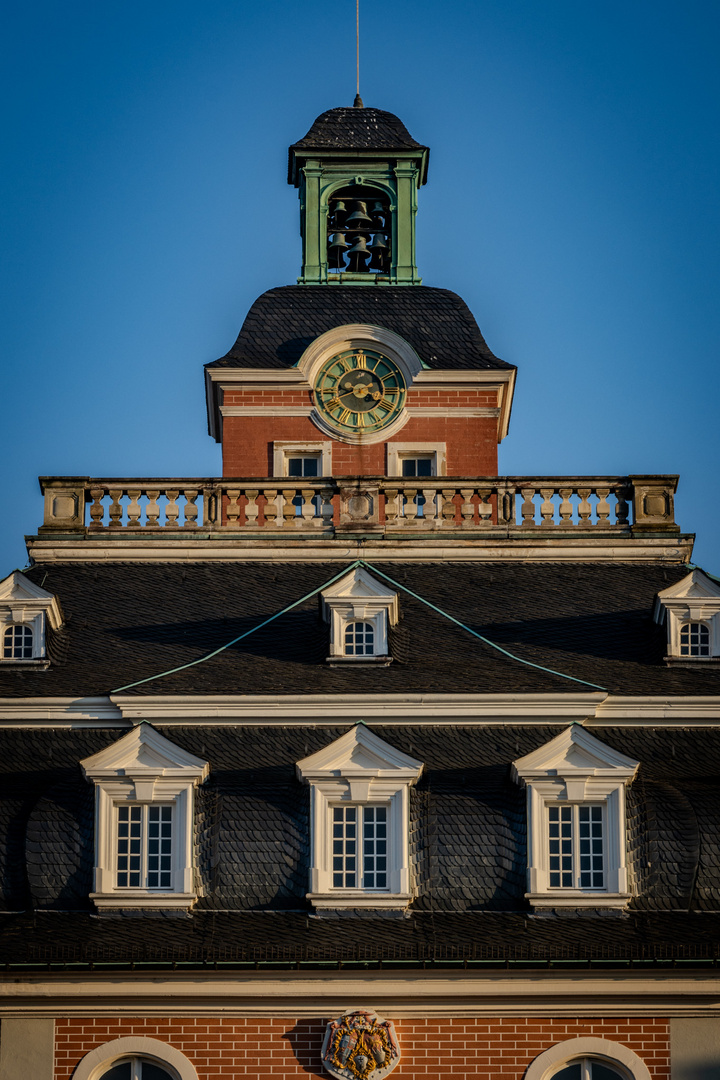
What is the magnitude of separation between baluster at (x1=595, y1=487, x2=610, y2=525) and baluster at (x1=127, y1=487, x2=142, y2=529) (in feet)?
30.3

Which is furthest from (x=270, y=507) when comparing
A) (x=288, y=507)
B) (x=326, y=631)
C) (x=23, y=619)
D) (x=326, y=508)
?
(x=23, y=619)

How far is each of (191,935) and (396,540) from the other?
11151 millimetres

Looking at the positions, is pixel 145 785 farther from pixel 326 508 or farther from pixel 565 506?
pixel 565 506

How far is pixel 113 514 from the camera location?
4478cm

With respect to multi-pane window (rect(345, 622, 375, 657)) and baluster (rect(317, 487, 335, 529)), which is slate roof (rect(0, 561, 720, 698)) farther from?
baluster (rect(317, 487, 335, 529))

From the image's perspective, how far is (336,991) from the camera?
34938 mm

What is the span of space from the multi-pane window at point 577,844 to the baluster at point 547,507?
8.86 m

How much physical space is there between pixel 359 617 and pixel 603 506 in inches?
279

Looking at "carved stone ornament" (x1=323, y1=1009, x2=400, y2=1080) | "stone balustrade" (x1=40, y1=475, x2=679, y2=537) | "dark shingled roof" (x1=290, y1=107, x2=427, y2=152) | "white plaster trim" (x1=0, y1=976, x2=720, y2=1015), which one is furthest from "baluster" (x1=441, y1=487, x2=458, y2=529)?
"carved stone ornament" (x1=323, y1=1009, x2=400, y2=1080)

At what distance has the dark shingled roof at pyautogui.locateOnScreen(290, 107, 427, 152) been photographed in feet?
169

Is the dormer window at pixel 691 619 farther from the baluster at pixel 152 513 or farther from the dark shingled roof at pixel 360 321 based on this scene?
the baluster at pixel 152 513

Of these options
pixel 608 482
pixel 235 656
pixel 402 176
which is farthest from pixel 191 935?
pixel 402 176

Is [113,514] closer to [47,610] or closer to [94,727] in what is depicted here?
[47,610]

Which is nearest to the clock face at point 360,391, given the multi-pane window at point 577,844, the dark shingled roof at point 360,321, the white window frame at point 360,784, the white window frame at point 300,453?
the white window frame at point 300,453
